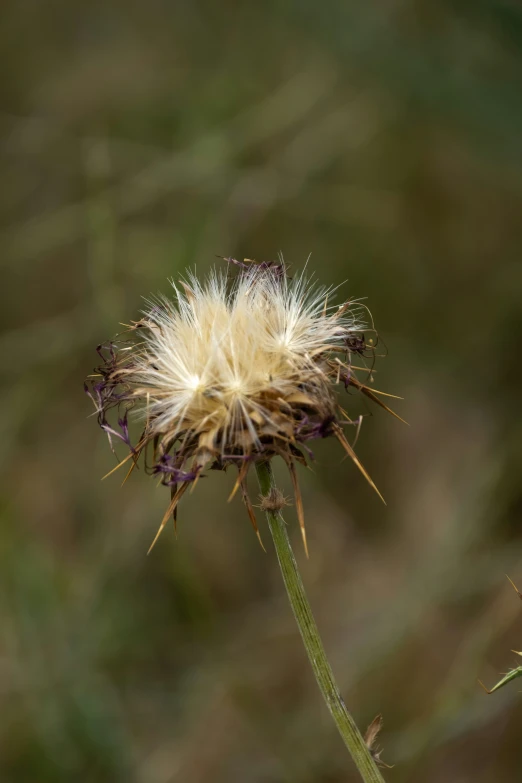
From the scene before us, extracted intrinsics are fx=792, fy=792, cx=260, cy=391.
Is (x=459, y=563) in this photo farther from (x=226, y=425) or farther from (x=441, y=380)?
(x=226, y=425)

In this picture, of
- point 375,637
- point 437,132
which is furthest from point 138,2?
point 375,637

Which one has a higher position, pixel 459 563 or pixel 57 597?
pixel 57 597

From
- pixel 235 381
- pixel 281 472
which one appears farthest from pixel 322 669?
pixel 281 472

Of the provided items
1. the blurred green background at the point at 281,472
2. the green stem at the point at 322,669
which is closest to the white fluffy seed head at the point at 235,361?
the green stem at the point at 322,669

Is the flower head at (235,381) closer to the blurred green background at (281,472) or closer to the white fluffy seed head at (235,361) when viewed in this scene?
the white fluffy seed head at (235,361)

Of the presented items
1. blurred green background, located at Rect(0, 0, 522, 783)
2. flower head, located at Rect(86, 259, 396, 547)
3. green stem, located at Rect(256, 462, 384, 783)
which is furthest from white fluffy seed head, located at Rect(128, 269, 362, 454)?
blurred green background, located at Rect(0, 0, 522, 783)

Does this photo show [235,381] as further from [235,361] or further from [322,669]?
[322,669]

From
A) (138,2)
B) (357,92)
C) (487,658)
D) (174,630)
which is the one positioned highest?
(138,2)

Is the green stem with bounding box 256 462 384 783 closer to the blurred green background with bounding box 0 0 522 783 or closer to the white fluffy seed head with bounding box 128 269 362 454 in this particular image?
the white fluffy seed head with bounding box 128 269 362 454
